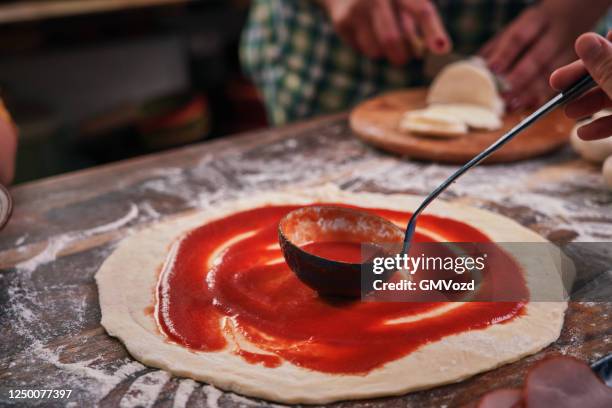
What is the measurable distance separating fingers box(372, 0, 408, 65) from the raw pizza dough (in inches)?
42.5

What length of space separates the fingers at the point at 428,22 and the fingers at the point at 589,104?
2.55ft

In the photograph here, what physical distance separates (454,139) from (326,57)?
877mm

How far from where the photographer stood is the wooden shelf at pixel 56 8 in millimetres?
3264

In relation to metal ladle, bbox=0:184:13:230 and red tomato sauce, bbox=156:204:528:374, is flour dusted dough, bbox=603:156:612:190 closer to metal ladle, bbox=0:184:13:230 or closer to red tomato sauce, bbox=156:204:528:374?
red tomato sauce, bbox=156:204:528:374

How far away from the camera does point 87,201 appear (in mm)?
1744

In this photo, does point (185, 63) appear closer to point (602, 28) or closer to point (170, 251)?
point (602, 28)

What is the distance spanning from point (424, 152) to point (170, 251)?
3.07ft

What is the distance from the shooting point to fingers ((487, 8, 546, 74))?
88.1 inches

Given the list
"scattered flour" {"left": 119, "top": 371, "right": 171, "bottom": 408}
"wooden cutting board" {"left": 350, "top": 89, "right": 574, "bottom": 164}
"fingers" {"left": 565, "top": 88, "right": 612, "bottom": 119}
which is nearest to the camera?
"scattered flour" {"left": 119, "top": 371, "right": 171, "bottom": 408}

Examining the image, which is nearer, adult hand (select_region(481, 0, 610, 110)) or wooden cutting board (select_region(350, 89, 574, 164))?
wooden cutting board (select_region(350, 89, 574, 164))

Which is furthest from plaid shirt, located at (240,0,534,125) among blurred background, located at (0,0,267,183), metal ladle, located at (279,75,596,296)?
metal ladle, located at (279,75,596,296)

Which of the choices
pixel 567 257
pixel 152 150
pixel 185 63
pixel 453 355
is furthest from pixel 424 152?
pixel 185 63

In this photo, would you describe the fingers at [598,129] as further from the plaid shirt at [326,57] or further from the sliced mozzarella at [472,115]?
the plaid shirt at [326,57]

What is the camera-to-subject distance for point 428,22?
2084 mm
